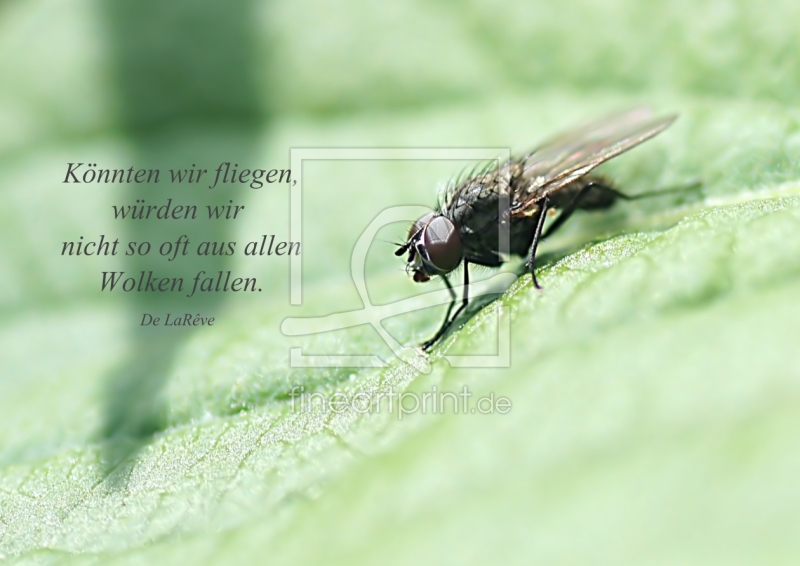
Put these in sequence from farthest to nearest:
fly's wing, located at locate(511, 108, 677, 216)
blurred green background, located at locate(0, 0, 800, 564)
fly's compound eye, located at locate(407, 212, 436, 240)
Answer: fly's compound eye, located at locate(407, 212, 436, 240) < fly's wing, located at locate(511, 108, 677, 216) < blurred green background, located at locate(0, 0, 800, 564)

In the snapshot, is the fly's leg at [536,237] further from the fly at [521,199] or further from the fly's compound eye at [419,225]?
the fly's compound eye at [419,225]

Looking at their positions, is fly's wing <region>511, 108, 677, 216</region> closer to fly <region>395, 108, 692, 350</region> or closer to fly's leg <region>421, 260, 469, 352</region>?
fly <region>395, 108, 692, 350</region>

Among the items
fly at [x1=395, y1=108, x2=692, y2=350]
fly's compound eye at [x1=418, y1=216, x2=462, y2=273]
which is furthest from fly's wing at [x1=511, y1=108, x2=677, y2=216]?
fly's compound eye at [x1=418, y1=216, x2=462, y2=273]

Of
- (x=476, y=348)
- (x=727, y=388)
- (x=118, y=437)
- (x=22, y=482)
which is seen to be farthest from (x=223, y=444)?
(x=727, y=388)

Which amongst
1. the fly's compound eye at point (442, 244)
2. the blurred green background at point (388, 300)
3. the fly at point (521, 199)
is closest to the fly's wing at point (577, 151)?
the fly at point (521, 199)

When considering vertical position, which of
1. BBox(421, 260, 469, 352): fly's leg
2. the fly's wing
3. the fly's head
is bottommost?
BBox(421, 260, 469, 352): fly's leg

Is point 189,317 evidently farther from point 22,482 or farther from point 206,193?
point 22,482
